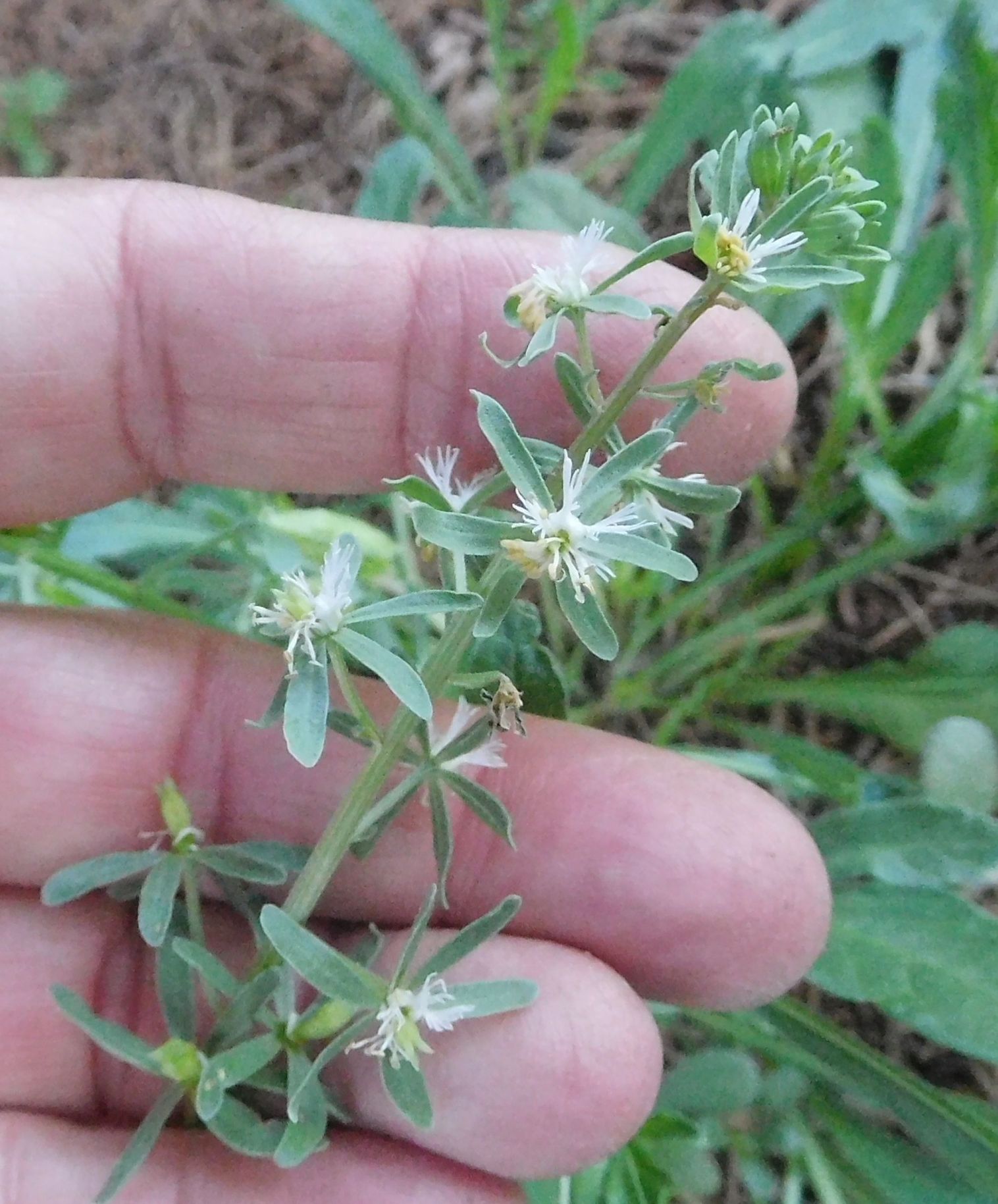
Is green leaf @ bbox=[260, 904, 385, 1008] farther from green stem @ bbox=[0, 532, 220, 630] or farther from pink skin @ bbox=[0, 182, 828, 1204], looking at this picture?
green stem @ bbox=[0, 532, 220, 630]

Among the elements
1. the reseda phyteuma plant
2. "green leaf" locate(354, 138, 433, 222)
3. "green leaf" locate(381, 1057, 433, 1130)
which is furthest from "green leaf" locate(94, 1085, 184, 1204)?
"green leaf" locate(354, 138, 433, 222)

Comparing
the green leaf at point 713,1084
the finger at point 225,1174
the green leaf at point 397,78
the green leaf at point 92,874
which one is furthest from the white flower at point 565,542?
the green leaf at point 397,78

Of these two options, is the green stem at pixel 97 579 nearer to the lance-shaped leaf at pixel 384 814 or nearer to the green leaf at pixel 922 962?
the lance-shaped leaf at pixel 384 814

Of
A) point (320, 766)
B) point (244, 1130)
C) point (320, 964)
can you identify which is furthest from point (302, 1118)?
point (320, 766)

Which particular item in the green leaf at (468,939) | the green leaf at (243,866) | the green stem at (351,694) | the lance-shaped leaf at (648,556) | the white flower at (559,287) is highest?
the white flower at (559,287)

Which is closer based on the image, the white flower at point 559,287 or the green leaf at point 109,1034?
the white flower at point 559,287

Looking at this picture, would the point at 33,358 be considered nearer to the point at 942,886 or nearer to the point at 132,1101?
the point at 132,1101

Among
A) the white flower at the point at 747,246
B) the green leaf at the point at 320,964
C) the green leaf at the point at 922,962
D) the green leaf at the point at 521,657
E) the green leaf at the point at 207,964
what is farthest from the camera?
the green leaf at the point at 922,962

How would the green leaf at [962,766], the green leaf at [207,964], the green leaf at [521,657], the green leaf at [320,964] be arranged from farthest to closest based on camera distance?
the green leaf at [962,766], the green leaf at [521,657], the green leaf at [207,964], the green leaf at [320,964]
